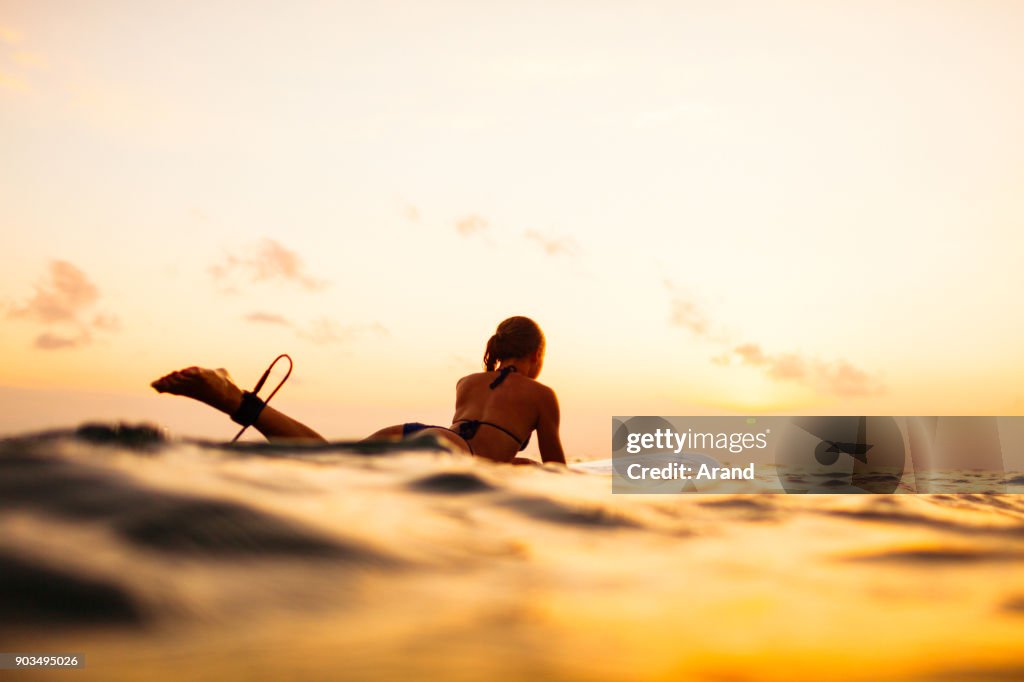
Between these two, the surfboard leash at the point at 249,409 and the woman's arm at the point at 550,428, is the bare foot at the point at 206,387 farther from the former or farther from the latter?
A: the woman's arm at the point at 550,428

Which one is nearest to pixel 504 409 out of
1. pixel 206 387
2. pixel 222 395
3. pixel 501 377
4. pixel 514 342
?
pixel 501 377

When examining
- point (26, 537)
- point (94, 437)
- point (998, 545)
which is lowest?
point (998, 545)

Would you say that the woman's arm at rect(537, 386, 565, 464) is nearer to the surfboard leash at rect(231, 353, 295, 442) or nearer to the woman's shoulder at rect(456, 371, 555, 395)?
the woman's shoulder at rect(456, 371, 555, 395)

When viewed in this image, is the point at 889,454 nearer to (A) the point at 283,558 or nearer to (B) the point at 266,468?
(B) the point at 266,468

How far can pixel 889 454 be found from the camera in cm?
880

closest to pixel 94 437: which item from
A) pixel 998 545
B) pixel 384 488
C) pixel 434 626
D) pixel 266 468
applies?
pixel 266 468

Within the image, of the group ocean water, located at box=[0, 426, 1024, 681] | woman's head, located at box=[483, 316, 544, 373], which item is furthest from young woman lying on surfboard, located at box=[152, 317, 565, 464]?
ocean water, located at box=[0, 426, 1024, 681]

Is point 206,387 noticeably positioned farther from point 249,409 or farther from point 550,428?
point 550,428

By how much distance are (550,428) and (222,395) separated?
266 centimetres

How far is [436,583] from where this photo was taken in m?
2.00

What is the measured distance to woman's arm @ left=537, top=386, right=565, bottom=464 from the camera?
626 cm

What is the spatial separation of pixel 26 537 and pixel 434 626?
3.96ft

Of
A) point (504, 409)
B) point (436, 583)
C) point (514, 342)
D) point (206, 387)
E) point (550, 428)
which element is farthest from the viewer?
point (514, 342)

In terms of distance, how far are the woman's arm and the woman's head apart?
430 millimetres
